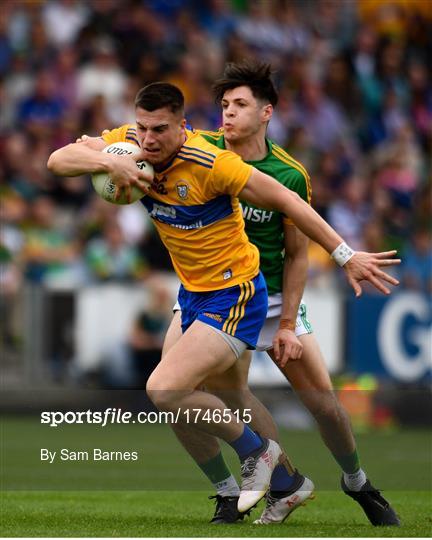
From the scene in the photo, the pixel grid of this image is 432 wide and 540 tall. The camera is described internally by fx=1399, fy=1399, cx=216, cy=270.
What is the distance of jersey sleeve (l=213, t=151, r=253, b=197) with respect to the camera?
751 centimetres

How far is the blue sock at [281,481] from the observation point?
27.5ft

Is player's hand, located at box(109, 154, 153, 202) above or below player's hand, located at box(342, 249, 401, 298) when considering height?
above

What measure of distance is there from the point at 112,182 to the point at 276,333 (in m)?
1.52

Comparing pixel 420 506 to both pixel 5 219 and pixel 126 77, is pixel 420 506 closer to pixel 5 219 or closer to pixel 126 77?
pixel 5 219

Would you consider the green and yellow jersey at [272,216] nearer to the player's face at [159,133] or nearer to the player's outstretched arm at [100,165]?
the player's face at [159,133]

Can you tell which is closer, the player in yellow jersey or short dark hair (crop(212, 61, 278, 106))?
the player in yellow jersey

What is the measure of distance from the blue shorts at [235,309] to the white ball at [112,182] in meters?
0.73

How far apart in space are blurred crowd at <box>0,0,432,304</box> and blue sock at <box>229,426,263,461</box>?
24.4 ft

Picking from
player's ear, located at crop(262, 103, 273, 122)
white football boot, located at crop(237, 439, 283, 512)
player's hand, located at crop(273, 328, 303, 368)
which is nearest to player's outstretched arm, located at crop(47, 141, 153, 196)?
player's ear, located at crop(262, 103, 273, 122)

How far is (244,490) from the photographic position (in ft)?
26.0

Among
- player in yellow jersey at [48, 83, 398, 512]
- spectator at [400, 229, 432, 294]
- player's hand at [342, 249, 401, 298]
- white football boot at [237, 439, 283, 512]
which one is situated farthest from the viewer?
spectator at [400, 229, 432, 294]

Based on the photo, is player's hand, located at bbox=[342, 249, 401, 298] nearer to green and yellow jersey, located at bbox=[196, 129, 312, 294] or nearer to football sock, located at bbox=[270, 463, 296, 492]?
green and yellow jersey, located at bbox=[196, 129, 312, 294]

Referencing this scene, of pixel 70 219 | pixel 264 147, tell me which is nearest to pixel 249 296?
pixel 264 147

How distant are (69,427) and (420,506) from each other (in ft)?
8.14
